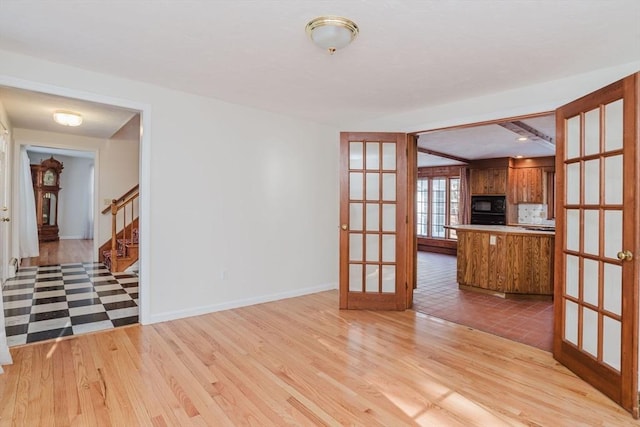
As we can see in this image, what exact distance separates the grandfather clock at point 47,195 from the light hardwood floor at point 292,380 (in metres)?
8.36

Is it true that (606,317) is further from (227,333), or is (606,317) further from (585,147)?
(227,333)

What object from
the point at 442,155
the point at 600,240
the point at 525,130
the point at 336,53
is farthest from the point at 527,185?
the point at 336,53

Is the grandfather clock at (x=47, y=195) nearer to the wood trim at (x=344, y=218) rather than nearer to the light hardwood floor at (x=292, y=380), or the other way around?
the light hardwood floor at (x=292, y=380)

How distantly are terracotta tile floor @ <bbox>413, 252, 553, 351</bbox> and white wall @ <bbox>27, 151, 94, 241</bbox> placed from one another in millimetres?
10223

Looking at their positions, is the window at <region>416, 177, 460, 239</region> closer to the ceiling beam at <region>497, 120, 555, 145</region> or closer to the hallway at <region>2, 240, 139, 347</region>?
the ceiling beam at <region>497, 120, 555, 145</region>

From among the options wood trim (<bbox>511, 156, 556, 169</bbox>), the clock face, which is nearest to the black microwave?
wood trim (<bbox>511, 156, 556, 169</bbox>)

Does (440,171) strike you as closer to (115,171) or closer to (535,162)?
(535,162)

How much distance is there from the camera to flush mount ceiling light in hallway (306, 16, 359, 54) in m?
2.14

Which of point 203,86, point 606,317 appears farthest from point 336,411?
point 203,86

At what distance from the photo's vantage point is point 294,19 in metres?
2.15

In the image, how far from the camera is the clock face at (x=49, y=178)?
934 cm

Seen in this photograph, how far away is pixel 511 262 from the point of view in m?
4.66

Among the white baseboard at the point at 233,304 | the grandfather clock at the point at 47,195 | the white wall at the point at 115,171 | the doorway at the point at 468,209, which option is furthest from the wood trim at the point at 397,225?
the grandfather clock at the point at 47,195

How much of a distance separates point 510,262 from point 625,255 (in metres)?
2.66
